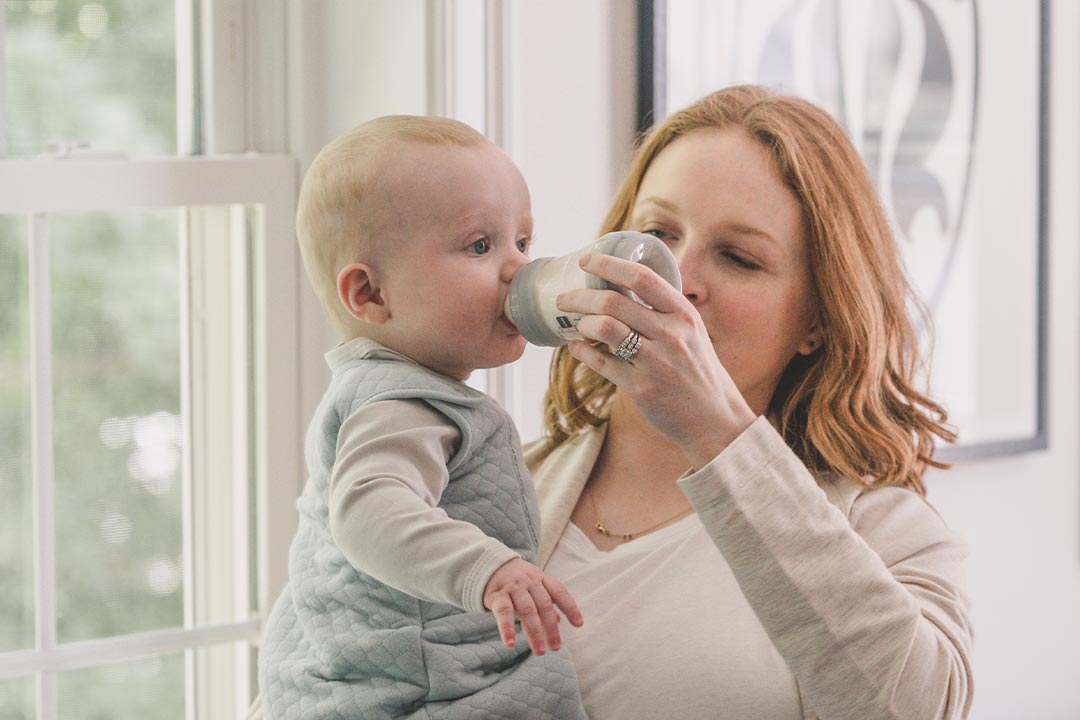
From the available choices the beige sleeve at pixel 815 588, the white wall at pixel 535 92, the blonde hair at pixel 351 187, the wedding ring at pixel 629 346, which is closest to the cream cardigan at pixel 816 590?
the beige sleeve at pixel 815 588

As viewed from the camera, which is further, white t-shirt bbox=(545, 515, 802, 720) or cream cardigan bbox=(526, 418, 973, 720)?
white t-shirt bbox=(545, 515, 802, 720)

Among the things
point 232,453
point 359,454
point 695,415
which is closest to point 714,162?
point 695,415

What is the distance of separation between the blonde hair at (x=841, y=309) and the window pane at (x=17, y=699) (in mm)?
921

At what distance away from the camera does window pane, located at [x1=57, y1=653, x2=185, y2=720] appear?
1590 mm

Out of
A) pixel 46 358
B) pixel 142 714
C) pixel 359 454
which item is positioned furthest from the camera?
pixel 142 714

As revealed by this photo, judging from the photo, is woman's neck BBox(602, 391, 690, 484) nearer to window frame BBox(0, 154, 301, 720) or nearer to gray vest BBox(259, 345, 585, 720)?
gray vest BBox(259, 345, 585, 720)

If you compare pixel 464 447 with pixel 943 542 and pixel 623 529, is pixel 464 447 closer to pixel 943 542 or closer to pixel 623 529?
pixel 623 529

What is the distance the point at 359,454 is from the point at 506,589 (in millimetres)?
180

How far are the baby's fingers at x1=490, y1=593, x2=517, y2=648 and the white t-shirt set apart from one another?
427 mm

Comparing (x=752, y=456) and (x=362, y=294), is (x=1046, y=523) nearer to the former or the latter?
(x=752, y=456)

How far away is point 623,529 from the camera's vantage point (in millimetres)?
1398

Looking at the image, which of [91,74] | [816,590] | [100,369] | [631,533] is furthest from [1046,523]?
[91,74]

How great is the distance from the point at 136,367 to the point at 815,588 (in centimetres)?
94

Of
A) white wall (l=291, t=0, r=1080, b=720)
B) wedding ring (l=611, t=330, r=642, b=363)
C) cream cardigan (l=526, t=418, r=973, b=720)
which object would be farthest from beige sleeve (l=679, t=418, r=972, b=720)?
white wall (l=291, t=0, r=1080, b=720)
